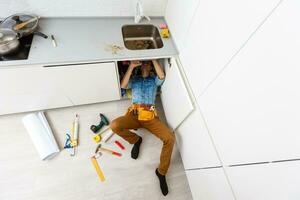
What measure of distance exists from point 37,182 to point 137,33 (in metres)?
1.42

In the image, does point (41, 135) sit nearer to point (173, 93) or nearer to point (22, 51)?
point (22, 51)

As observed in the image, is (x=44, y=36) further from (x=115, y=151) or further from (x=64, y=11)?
(x=115, y=151)

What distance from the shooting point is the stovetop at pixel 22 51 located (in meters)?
1.28

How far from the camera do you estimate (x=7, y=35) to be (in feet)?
4.28

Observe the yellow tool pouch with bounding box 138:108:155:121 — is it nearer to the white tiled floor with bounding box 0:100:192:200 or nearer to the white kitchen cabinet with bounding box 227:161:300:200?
the white tiled floor with bounding box 0:100:192:200

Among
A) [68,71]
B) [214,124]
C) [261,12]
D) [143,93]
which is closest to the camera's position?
[261,12]

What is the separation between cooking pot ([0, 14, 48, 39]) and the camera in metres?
1.36

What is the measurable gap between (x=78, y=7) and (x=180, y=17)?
79 cm

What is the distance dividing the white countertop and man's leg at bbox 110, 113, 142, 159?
0.48m

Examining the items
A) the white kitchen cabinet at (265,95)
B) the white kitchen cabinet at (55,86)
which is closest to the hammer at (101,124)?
the white kitchen cabinet at (55,86)

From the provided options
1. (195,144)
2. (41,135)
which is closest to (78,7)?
(41,135)

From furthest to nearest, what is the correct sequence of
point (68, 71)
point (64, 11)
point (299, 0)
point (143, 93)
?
point (143, 93) → point (64, 11) → point (68, 71) → point (299, 0)

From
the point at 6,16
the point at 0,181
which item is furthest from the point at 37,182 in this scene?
the point at 6,16

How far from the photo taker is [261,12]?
66 cm
